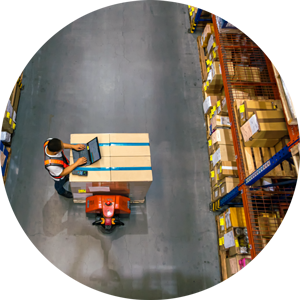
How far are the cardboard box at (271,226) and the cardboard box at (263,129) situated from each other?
1255mm

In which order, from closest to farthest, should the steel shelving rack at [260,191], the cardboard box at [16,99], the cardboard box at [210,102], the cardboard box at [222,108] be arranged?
the steel shelving rack at [260,191], the cardboard box at [222,108], the cardboard box at [16,99], the cardboard box at [210,102]

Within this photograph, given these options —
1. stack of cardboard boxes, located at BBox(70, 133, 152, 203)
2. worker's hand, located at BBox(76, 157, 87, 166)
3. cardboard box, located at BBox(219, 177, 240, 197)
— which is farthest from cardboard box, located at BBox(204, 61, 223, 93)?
worker's hand, located at BBox(76, 157, 87, 166)

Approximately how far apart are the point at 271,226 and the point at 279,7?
3.26 m

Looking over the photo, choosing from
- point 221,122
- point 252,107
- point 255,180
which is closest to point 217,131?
point 221,122

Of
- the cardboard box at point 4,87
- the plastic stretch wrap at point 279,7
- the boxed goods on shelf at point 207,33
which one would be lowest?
the cardboard box at point 4,87

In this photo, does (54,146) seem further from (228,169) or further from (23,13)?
(23,13)

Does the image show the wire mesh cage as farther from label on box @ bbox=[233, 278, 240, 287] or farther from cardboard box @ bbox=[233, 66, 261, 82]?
cardboard box @ bbox=[233, 66, 261, 82]

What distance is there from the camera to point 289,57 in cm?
319

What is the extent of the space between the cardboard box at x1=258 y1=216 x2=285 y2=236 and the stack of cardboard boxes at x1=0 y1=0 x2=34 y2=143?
4962 millimetres

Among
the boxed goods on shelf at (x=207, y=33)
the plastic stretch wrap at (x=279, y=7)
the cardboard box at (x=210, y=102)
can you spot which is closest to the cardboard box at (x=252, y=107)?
the plastic stretch wrap at (x=279, y=7)

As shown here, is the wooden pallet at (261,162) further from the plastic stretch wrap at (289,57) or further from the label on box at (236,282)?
the label on box at (236,282)

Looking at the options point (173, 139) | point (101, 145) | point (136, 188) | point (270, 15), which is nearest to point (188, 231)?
point (136, 188)

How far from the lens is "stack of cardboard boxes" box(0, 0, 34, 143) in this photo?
4.88 m

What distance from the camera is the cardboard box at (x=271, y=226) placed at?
3.74 m
